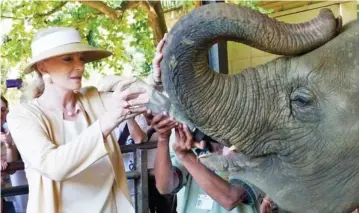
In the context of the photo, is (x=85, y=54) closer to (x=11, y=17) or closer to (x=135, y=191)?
(x=135, y=191)

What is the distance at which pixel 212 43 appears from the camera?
6.03ft

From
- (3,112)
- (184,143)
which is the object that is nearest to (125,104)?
(184,143)

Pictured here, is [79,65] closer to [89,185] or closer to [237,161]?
[89,185]

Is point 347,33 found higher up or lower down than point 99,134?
higher up

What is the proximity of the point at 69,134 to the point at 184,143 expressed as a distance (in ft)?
2.26

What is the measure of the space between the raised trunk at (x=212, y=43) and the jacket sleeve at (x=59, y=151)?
84 cm

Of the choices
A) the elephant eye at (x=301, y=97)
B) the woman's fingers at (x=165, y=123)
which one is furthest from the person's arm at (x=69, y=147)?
the elephant eye at (x=301, y=97)

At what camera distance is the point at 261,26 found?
5.96ft

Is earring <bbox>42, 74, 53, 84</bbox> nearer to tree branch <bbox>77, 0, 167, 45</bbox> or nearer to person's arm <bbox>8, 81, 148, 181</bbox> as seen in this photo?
person's arm <bbox>8, 81, 148, 181</bbox>

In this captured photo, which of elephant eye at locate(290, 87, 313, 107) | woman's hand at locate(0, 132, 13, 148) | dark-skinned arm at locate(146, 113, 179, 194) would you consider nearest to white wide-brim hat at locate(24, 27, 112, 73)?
dark-skinned arm at locate(146, 113, 179, 194)

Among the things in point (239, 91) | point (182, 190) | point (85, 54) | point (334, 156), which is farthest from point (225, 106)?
point (85, 54)

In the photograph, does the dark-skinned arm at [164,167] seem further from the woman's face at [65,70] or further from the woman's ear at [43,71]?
the woman's ear at [43,71]

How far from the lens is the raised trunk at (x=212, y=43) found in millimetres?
1795

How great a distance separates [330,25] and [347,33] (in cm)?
8
